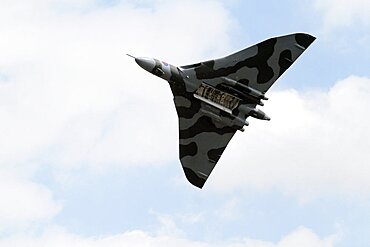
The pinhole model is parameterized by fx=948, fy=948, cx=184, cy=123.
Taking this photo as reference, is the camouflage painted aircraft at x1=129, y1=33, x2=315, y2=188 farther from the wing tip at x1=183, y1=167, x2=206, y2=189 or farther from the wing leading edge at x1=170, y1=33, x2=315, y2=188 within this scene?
the wing tip at x1=183, y1=167, x2=206, y2=189

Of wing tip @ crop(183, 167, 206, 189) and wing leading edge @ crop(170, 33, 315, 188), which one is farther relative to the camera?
wing tip @ crop(183, 167, 206, 189)

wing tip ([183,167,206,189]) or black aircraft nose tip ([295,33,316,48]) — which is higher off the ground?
black aircraft nose tip ([295,33,316,48])

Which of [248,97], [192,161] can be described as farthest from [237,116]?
[192,161]

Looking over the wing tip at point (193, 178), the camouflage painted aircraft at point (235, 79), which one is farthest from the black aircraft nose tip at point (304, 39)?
the wing tip at point (193, 178)

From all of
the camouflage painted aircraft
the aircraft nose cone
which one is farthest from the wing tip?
the aircraft nose cone

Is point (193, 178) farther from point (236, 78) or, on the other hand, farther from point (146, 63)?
point (146, 63)

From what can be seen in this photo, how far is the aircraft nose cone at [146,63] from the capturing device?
5284 centimetres

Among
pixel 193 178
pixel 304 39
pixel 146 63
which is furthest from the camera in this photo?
pixel 193 178

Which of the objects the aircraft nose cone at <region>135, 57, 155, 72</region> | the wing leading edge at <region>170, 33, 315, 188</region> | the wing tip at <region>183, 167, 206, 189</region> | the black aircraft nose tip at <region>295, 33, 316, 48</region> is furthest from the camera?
the wing tip at <region>183, 167, 206, 189</region>

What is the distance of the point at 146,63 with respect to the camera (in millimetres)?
52906

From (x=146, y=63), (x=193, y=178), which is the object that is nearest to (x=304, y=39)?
(x=146, y=63)

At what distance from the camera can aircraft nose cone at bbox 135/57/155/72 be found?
52.8 meters

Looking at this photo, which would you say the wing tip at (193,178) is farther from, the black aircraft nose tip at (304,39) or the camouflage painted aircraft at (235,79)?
the black aircraft nose tip at (304,39)

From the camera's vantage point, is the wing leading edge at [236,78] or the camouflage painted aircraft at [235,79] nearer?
the camouflage painted aircraft at [235,79]
